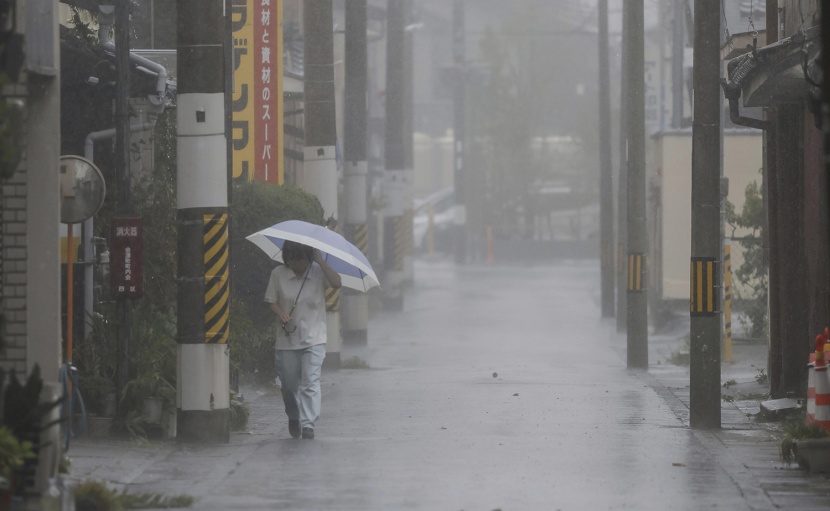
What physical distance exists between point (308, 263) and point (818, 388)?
457 centimetres

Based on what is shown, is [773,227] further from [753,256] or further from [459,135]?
[459,135]

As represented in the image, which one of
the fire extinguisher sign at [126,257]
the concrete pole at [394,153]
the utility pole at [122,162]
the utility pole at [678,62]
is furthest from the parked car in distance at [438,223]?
the fire extinguisher sign at [126,257]

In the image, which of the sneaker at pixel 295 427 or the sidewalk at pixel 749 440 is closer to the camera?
the sidewalk at pixel 749 440

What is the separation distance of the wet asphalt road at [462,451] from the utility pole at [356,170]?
105 inches

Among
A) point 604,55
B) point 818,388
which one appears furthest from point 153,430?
point 604,55

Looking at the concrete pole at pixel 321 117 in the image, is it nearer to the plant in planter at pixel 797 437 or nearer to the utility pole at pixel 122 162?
the utility pole at pixel 122 162

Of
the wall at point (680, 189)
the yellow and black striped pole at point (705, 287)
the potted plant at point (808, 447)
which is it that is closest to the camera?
the potted plant at point (808, 447)

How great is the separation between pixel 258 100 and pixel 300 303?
327 inches

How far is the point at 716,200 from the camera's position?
14.7 meters

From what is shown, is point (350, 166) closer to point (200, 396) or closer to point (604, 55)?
point (604, 55)

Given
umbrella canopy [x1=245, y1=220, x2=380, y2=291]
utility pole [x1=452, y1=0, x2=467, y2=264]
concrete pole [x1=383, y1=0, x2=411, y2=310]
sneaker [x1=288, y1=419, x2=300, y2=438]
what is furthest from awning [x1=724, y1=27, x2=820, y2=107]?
utility pole [x1=452, y1=0, x2=467, y2=264]

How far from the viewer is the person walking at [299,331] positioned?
13.7 m

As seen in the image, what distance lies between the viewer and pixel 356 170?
A: 90.7ft

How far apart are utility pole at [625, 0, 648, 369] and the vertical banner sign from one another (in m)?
5.25
